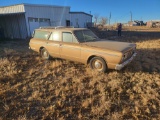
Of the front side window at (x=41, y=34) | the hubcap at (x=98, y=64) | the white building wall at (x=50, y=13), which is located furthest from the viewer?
the white building wall at (x=50, y=13)

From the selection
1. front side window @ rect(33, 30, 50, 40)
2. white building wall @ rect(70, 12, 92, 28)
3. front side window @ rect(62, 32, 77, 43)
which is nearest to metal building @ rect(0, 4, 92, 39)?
white building wall @ rect(70, 12, 92, 28)

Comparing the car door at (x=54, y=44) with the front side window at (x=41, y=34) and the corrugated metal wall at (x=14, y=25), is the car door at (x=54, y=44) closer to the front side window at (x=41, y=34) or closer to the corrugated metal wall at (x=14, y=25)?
the front side window at (x=41, y=34)

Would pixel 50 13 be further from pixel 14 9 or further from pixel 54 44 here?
pixel 54 44

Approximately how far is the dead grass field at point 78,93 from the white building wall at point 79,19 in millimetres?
20417

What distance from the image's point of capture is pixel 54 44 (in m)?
7.02

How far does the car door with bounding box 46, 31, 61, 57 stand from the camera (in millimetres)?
6930

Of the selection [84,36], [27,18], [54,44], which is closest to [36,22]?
[27,18]

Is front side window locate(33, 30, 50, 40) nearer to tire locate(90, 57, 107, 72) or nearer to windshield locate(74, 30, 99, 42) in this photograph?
windshield locate(74, 30, 99, 42)

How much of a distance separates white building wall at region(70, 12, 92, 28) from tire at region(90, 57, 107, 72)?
66.7ft

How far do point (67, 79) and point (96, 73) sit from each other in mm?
1110

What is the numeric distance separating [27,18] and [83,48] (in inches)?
508

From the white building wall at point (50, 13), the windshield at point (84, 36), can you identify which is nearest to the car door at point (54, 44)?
the windshield at point (84, 36)

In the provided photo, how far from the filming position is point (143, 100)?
13.5ft

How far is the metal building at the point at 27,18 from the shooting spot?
16.8m
